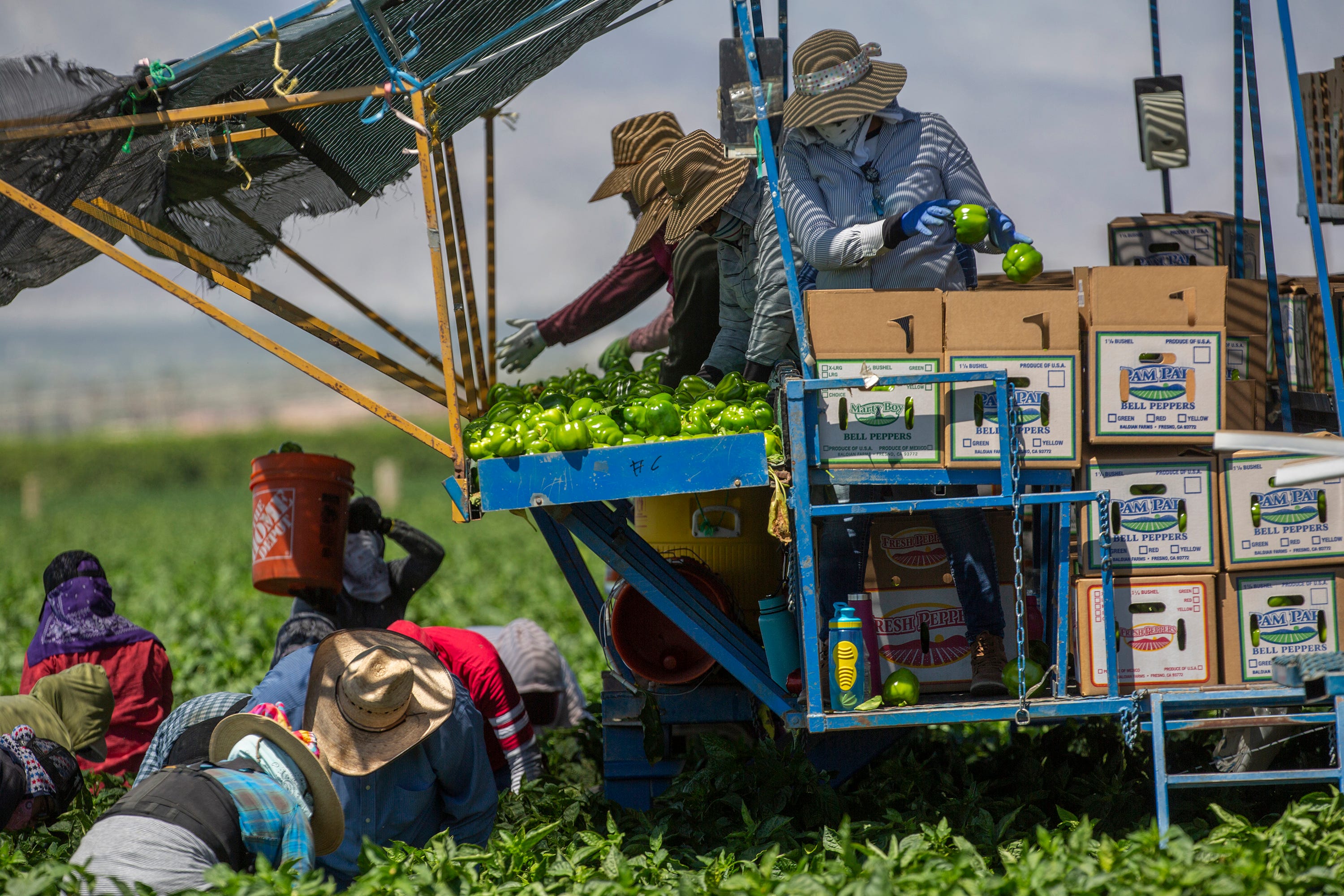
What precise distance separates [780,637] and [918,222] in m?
1.47

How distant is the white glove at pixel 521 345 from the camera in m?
5.59

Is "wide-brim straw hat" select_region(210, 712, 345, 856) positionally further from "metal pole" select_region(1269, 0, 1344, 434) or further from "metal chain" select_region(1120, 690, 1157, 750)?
"metal pole" select_region(1269, 0, 1344, 434)

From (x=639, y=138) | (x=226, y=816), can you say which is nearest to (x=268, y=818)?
(x=226, y=816)

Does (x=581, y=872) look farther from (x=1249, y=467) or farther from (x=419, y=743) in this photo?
(x=1249, y=467)

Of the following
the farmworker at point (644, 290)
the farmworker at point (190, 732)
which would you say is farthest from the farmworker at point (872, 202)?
the farmworker at point (190, 732)

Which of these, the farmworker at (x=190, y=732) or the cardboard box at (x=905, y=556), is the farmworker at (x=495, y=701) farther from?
the cardboard box at (x=905, y=556)

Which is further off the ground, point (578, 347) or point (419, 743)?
point (578, 347)

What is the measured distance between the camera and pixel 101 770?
5.51 metres

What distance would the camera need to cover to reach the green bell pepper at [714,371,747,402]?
159 inches

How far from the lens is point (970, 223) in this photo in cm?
365

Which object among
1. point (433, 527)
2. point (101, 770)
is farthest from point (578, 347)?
point (101, 770)

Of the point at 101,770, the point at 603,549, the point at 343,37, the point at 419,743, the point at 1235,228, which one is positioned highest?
the point at 343,37

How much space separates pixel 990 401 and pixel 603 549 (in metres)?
1.40

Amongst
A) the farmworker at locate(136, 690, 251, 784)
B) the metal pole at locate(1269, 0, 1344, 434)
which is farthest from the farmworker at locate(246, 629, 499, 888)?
the metal pole at locate(1269, 0, 1344, 434)
